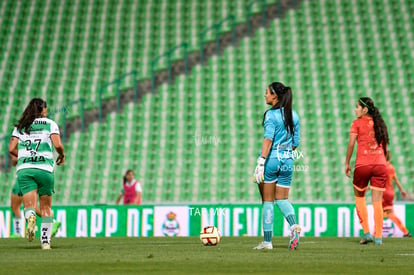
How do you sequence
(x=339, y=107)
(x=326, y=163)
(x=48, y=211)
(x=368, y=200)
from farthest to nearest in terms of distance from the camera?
(x=339, y=107) → (x=326, y=163) → (x=368, y=200) → (x=48, y=211)

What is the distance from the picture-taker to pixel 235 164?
917 inches

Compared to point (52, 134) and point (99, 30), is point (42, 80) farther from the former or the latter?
point (52, 134)

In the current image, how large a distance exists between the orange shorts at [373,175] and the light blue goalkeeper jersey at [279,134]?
2.31 meters

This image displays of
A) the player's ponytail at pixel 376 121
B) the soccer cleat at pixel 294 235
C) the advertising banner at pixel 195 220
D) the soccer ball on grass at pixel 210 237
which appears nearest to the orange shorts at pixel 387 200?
the advertising banner at pixel 195 220

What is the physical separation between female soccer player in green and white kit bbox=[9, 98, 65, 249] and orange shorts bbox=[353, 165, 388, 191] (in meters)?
4.48

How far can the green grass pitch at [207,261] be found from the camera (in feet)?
27.2

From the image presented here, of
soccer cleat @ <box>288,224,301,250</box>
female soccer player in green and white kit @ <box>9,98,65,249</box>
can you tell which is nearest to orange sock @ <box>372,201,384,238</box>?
soccer cleat @ <box>288,224,301,250</box>

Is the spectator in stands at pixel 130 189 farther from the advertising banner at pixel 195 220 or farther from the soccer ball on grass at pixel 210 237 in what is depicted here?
the soccer ball on grass at pixel 210 237

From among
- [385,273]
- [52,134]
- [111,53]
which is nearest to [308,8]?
[111,53]

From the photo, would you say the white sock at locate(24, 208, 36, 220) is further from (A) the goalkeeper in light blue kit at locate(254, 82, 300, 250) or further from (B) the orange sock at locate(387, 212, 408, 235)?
(B) the orange sock at locate(387, 212, 408, 235)

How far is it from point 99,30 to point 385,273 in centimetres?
2157

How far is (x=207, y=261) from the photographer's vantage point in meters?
9.27

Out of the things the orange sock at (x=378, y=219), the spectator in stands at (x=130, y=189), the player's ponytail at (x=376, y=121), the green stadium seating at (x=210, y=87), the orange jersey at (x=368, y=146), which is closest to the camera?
the orange sock at (x=378, y=219)

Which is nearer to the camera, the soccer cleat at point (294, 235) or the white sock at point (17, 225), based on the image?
the soccer cleat at point (294, 235)
